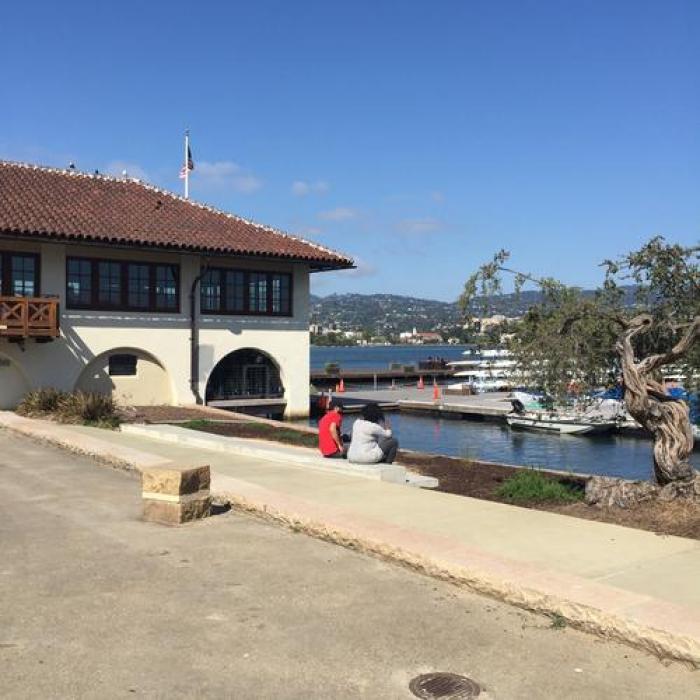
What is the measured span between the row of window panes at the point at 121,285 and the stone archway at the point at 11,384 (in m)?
2.65

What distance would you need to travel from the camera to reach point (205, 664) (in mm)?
4977

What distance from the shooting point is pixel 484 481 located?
12555 mm

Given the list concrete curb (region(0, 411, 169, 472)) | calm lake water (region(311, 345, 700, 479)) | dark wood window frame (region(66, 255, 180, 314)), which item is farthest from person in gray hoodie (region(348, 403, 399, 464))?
dark wood window frame (region(66, 255, 180, 314))

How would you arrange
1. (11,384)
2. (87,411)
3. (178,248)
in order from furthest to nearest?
(178,248), (11,384), (87,411)

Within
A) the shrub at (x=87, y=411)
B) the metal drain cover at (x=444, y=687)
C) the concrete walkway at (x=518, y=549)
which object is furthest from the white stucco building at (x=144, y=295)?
the metal drain cover at (x=444, y=687)

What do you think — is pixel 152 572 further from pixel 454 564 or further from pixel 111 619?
pixel 454 564

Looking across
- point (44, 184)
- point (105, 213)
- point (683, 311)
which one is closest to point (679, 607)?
point (683, 311)

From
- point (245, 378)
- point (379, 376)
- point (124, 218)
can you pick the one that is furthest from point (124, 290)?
point (379, 376)

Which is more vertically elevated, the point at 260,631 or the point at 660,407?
the point at 660,407

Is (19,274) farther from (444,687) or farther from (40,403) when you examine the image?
(444,687)

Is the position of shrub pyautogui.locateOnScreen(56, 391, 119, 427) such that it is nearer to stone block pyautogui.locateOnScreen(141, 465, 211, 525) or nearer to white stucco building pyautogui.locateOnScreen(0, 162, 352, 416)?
white stucco building pyautogui.locateOnScreen(0, 162, 352, 416)

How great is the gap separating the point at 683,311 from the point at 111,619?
296 inches

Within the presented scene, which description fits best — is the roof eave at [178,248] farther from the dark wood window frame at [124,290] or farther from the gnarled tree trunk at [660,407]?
the gnarled tree trunk at [660,407]

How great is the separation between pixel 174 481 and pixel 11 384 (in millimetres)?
19128
